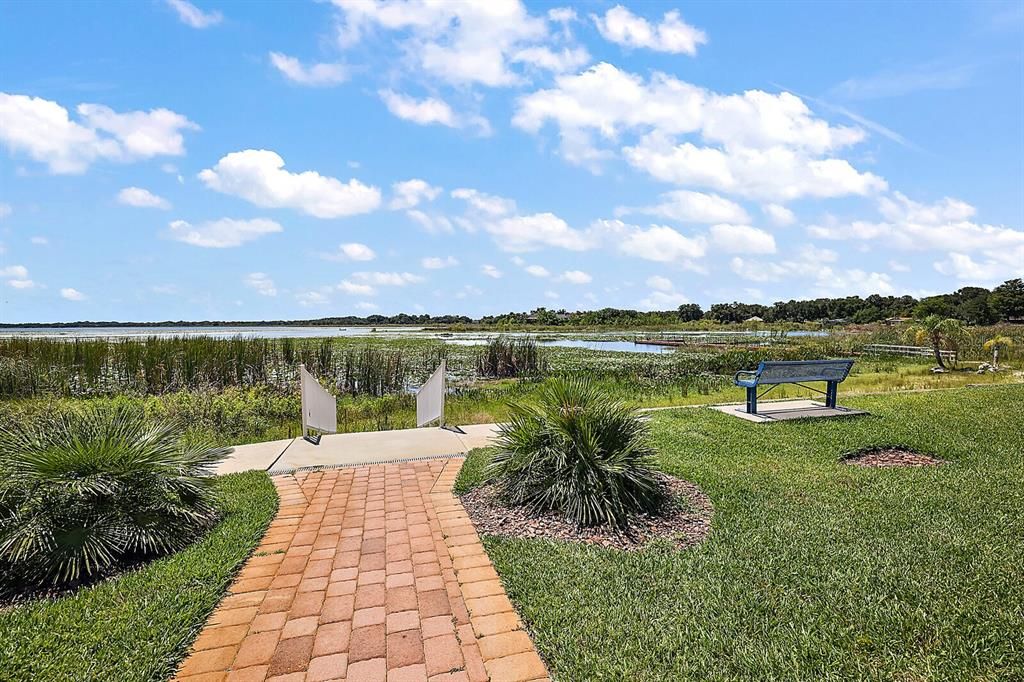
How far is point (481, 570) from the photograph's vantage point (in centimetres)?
338

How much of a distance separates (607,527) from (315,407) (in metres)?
4.57

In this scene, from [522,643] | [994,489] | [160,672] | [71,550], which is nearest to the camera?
[160,672]

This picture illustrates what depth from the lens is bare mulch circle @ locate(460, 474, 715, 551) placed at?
3.83 metres

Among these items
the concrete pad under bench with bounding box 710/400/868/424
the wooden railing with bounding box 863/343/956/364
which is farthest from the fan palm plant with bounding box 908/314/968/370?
the concrete pad under bench with bounding box 710/400/868/424

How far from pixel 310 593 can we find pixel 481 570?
3.27 ft

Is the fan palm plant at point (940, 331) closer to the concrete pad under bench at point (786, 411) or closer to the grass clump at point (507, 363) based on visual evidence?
the concrete pad under bench at point (786, 411)

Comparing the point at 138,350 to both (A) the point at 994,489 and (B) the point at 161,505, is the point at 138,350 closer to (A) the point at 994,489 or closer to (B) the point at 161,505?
(B) the point at 161,505

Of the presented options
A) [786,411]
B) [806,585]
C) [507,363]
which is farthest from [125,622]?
[507,363]

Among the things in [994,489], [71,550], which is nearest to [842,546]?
[994,489]

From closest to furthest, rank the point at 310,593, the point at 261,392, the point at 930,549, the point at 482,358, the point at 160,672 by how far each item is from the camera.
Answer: the point at 160,672 → the point at 310,593 → the point at 930,549 → the point at 261,392 → the point at 482,358

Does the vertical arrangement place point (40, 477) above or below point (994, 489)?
above

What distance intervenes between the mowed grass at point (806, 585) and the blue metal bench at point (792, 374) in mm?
2701

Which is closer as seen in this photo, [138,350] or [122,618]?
[122,618]

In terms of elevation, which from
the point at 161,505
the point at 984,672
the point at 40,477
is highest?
the point at 40,477
